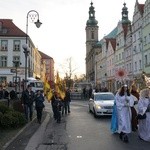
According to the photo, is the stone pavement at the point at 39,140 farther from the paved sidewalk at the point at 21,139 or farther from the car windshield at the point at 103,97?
the car windshield at the point at 103,97

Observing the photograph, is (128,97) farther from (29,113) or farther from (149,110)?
(29,113)

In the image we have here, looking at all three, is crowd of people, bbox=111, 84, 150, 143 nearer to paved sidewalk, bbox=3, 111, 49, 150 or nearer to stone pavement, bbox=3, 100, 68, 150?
stone pavement, bbox=3, 100, 68, 150

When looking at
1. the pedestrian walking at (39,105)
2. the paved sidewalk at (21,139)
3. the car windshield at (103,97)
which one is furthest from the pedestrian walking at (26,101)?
the car windshield at (103,97)

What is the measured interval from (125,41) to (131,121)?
195 feet

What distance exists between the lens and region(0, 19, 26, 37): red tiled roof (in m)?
74.9

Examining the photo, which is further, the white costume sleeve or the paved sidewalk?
the white costume sleeve

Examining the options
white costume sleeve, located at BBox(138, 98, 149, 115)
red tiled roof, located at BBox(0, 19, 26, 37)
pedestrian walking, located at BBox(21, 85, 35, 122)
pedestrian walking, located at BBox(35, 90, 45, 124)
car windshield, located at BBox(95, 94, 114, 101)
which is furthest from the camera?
red tiled roof, located at BBox(0, 19, 26, 37)

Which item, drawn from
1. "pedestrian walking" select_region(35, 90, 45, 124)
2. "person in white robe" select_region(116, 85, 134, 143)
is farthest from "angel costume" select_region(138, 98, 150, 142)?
"pedestrian walking" select_region(35, 90, 45, 124)

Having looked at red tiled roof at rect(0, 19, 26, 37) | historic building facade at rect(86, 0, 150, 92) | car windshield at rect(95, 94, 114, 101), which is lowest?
car windshield at rect(95, 94, 114, 101)

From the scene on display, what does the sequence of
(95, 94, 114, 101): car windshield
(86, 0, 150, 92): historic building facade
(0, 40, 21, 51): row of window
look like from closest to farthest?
1. (95, 94, 114, 101): car windshield
2. (86, 0, 150, 92): historic building facade
3. (0, 40, 21, 51): row of window

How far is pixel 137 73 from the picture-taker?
6200 centimetres

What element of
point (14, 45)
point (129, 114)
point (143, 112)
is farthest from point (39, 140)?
point (14, 45)

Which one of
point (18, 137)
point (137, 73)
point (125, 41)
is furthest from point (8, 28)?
point (18, 137)

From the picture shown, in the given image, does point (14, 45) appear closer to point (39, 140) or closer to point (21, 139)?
point (21, 139)
